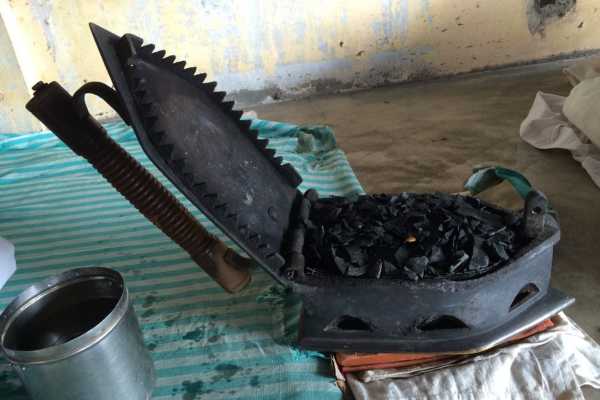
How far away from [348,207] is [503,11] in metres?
2.35

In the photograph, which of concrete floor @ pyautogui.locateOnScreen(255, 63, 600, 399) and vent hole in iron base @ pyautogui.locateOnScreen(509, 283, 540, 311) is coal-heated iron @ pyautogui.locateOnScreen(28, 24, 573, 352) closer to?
vent hole in iron base @ pyautogui.locateOnScreen(509, 283, 540, 311)

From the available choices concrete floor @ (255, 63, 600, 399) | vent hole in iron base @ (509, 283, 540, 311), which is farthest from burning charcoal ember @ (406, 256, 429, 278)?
concrete floor @ (255, 63, 600, 399)

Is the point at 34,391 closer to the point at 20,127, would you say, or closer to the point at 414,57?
the point at 20,127

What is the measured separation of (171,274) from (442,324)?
2.42 feet

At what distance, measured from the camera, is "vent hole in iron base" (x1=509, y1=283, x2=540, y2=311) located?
102cm

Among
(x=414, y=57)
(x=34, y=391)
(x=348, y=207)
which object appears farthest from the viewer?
(x=414, y=57)

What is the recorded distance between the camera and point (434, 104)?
2707 mm

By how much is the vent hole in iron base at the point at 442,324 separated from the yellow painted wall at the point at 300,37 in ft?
7.30

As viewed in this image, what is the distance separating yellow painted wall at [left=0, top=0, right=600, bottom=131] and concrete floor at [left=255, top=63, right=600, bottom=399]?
129 mm

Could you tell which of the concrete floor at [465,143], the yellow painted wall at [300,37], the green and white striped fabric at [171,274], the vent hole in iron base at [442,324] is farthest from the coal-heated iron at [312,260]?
the yellow painted wall at [300,37]

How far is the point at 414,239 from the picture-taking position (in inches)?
39.0

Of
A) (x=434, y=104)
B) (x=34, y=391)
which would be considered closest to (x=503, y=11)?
(x=434, y=104)

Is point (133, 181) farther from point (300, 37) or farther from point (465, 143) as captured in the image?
point (300, 37)

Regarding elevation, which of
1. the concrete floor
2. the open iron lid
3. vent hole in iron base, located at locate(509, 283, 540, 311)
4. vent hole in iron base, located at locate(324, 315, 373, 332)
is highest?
the open iron lid
